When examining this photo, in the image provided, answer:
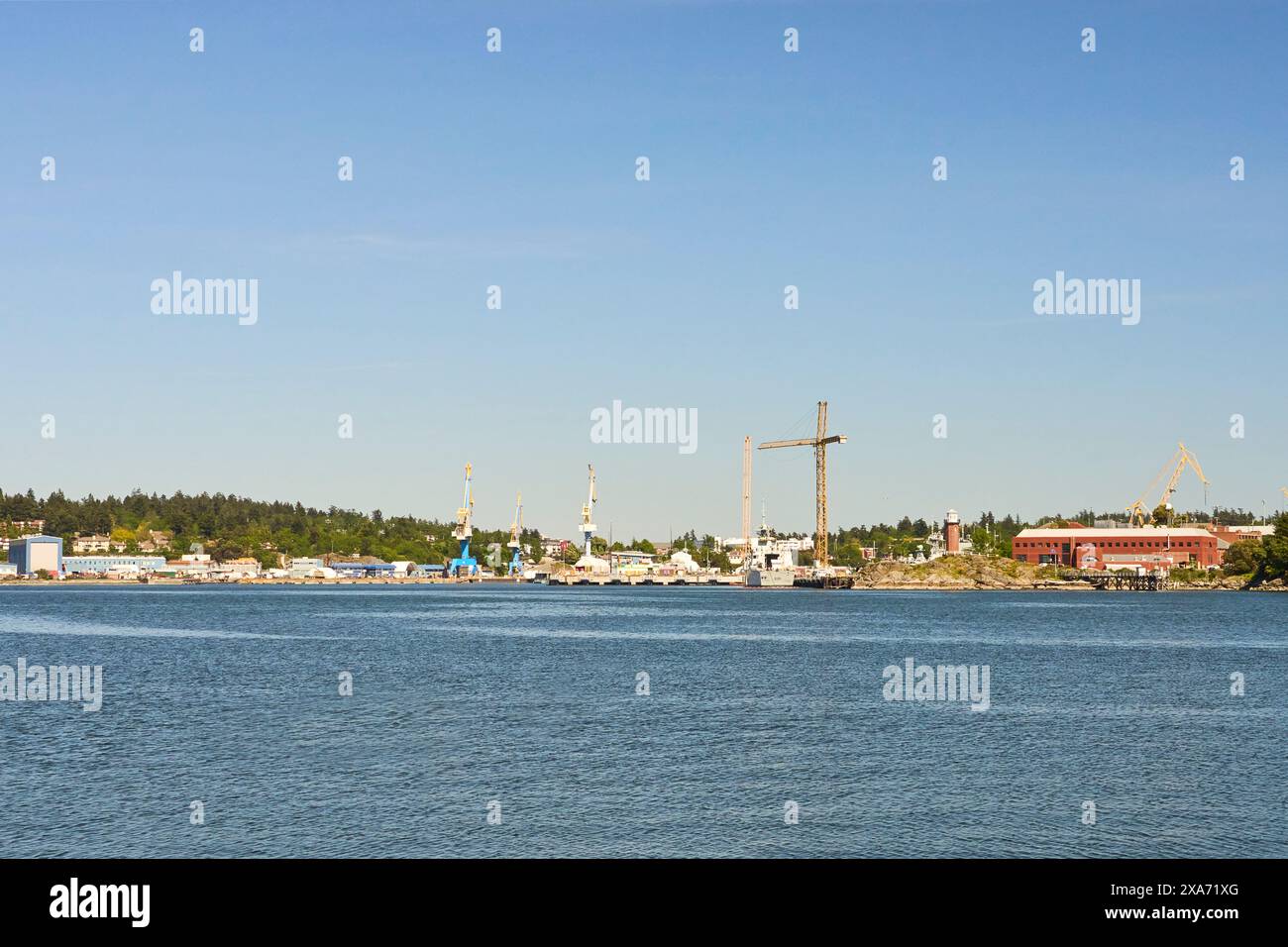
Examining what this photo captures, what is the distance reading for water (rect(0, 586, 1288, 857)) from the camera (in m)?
27.0

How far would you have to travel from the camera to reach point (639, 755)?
122 feet

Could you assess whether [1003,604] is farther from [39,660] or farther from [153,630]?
[39,660]

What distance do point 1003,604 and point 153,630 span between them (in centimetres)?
10984

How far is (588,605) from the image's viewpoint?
17500 cm

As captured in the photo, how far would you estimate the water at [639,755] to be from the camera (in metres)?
27.0

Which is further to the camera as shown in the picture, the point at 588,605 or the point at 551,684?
the point at 588,605

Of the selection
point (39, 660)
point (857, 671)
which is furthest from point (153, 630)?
point (857, 671)
